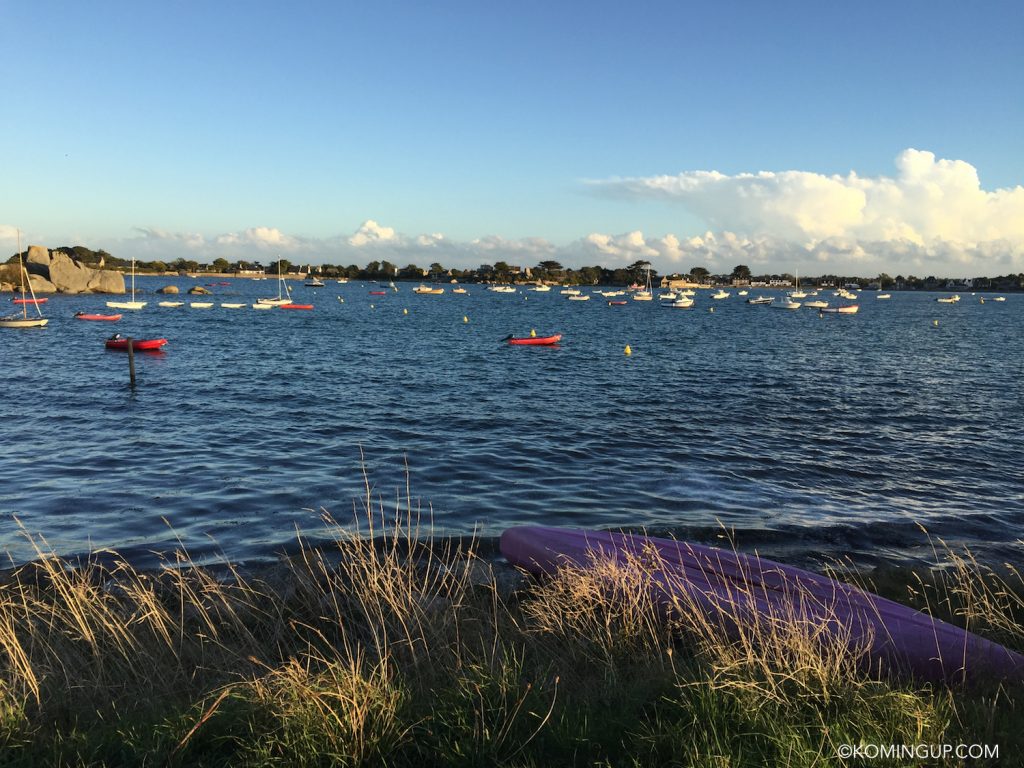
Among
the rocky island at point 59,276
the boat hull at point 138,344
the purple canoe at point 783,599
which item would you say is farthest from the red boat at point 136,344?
the rocky island at point 59,276

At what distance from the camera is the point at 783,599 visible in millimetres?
8812

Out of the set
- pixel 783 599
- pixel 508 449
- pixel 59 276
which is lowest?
pixel 508 449

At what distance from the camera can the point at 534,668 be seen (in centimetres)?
651

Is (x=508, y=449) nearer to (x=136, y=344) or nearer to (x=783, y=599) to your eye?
(x=783, y=599)

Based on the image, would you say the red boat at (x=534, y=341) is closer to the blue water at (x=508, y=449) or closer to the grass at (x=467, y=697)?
the blue water at (x=508, y=449)

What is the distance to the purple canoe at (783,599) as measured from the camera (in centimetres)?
749

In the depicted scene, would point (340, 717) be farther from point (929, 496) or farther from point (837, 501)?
point (929, 496)

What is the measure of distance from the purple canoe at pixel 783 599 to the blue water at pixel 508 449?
322cm

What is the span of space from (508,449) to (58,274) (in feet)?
477

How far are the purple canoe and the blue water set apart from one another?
3223mm

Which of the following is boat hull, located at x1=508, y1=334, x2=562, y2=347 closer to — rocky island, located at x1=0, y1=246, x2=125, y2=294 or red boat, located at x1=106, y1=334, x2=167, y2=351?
red boat, located at x1=106, y1=334, x2=167, y2=351

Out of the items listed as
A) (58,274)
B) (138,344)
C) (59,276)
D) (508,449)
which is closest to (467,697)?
(508,449)

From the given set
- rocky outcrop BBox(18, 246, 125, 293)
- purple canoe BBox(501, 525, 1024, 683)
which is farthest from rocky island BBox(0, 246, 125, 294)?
→ purple canoe BBox(501, 525, 1024, 683)

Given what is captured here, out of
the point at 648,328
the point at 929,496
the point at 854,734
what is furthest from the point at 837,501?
the point at 648,328
